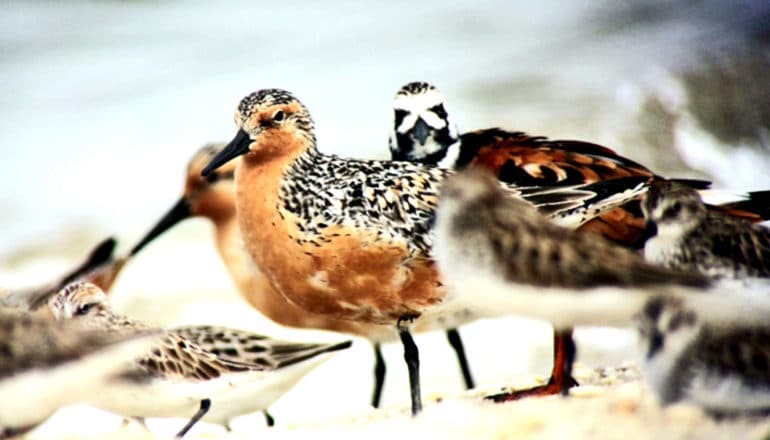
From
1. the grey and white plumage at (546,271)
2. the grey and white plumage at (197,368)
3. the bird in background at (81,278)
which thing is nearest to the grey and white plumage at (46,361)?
the grey and white plumage at (197,368)

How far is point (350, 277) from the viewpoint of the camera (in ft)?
6.24

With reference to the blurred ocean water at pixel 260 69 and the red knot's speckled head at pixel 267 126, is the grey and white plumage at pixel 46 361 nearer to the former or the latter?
the red knot's speckled head at pixel 267 126

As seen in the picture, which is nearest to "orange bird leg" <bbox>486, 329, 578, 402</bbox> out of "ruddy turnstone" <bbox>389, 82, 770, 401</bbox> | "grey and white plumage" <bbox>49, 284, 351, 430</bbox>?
"ruddy turnstone" <bbox>389, 82, 770, 401</bbox>

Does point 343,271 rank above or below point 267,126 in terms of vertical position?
below

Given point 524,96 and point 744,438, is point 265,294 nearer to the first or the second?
point 524,96

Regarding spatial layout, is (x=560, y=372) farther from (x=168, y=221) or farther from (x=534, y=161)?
(x=168, y=221)

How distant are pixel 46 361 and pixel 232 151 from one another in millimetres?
475

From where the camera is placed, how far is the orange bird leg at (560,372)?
2.09m

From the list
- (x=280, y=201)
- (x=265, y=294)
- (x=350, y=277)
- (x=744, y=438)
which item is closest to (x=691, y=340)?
(x=744, y=438)

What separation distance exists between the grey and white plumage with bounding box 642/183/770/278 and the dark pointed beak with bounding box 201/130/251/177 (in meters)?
0.71

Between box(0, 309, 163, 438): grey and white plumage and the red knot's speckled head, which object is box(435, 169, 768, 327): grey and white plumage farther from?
box(0, 309, 163, 438): grey and white plumage

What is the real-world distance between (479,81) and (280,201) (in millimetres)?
592

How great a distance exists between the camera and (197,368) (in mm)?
1979

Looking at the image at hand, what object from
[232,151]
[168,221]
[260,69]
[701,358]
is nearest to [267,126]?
[232,151]
